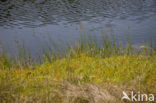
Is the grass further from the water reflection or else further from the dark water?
the water reflection

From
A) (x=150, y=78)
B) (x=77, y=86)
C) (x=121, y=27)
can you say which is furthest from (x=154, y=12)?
(x=77, y=86)

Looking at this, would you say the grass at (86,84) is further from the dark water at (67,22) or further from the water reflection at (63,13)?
the water reflection at (63,13)

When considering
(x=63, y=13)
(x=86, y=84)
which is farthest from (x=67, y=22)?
(x=86, y=84)

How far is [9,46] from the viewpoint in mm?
6711

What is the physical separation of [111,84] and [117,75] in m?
0.46

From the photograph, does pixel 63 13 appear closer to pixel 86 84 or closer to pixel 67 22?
pixel 67 22

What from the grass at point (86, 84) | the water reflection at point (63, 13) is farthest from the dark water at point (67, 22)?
the grass at point (86, 84)

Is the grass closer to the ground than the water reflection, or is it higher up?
higher up

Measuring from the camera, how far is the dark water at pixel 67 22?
7.48 m

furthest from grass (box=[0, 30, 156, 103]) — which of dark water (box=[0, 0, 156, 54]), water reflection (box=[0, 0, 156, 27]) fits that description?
water reflection (box=[0, 0, 156, 27])

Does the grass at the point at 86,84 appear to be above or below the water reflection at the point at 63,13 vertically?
above

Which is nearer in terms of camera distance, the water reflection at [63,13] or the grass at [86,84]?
the grass at [86,84]

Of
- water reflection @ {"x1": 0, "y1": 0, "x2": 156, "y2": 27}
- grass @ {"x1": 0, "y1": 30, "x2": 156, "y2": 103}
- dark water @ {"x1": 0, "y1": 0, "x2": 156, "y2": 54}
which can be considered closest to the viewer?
grass @ {"x1": 0, "y1": 30, "x2": 156, "y2": 103}

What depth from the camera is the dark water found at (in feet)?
24.6
